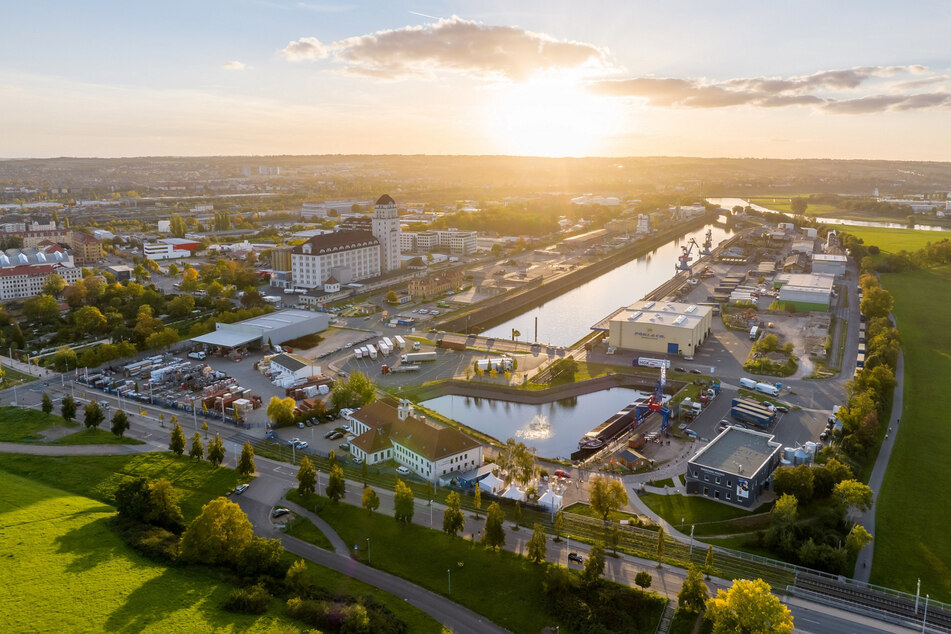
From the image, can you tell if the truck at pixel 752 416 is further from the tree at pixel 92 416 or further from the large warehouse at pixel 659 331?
the tree at pixel 92 416

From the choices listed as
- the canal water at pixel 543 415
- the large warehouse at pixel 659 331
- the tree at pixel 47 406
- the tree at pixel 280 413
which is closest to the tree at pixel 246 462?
the tree at pixel 280 413

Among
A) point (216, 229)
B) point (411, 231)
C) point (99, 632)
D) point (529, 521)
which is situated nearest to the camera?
point (99, 632)

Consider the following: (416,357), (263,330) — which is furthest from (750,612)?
(263,330)

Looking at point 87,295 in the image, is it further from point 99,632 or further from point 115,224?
point 115,224

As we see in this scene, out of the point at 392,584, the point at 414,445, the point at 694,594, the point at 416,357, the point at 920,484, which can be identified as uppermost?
the point at 414,445

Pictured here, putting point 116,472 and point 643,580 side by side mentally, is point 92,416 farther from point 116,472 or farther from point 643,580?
point 643,580

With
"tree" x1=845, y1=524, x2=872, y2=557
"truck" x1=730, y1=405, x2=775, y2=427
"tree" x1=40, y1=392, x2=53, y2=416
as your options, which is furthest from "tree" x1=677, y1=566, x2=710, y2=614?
"tree" x1=40, y1=392, x2=53, y2=416

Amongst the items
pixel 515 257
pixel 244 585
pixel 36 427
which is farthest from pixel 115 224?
pixel 244 585
